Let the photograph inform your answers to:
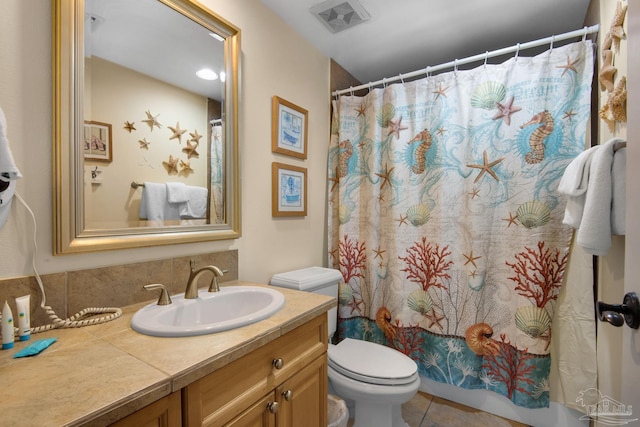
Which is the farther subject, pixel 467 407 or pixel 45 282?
pixel 467 407

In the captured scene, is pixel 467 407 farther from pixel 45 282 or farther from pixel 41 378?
pixel 45 282

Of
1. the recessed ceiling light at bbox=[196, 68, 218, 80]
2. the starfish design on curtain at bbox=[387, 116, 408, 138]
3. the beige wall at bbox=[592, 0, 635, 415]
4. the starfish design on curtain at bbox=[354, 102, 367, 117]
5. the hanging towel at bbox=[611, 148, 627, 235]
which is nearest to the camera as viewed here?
the hanging towel at bbox=[611, 148, 627, 235]

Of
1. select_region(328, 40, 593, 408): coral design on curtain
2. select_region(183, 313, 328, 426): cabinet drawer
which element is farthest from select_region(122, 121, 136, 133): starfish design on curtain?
select_region(328, 40, 593, 408): coral design on curtain

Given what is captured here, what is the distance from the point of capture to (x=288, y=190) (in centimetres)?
175

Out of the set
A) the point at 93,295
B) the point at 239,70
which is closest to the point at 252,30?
the point at 239,70

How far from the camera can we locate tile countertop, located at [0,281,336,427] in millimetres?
496

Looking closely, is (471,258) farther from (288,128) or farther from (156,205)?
(156,205)

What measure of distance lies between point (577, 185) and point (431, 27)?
1.23 metres

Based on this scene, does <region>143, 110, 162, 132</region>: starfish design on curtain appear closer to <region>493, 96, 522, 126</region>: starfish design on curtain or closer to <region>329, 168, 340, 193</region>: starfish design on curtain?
<region>329, 168, 340, 193</region>: starfish design on curtain

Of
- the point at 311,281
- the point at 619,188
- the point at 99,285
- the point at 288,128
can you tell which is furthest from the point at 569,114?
the point at 99,285

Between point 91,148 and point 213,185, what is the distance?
47 centimetres

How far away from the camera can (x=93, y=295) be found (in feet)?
3.07

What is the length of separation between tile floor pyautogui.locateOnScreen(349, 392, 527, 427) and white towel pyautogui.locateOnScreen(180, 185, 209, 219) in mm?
1415

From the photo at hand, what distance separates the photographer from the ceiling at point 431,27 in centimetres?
157
